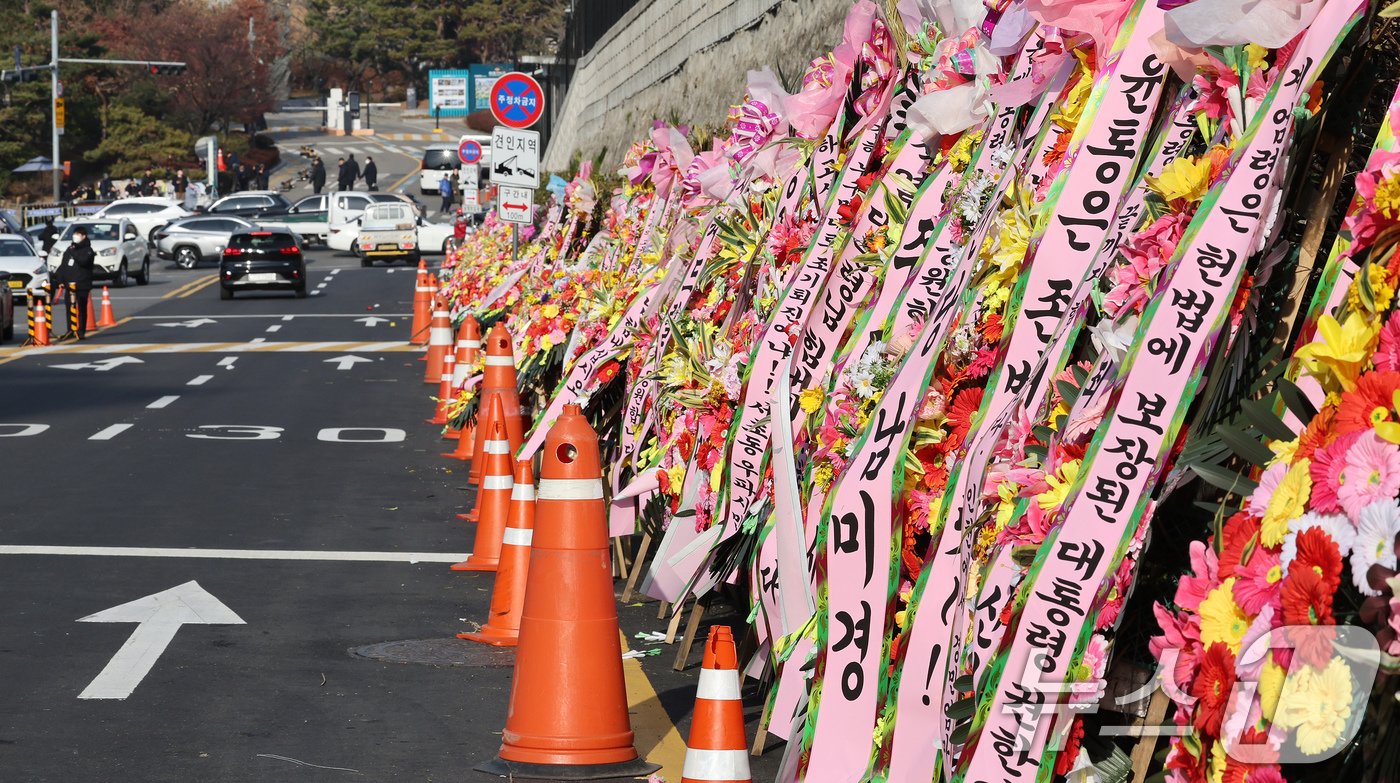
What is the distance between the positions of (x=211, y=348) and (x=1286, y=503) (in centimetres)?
2467

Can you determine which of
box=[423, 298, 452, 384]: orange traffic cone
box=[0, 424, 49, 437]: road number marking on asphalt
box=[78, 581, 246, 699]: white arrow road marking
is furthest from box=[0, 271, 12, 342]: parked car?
box=[78, 581, 246, 699]: white arrow road marking

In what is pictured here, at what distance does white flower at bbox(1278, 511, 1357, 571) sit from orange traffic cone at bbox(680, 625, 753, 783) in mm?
1707

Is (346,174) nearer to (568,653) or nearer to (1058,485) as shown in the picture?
(568,653)

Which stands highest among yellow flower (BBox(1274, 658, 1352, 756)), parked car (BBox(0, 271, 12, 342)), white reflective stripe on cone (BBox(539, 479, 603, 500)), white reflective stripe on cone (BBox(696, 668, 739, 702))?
yellow flower (BBox(1274, 658, 1352, 756))

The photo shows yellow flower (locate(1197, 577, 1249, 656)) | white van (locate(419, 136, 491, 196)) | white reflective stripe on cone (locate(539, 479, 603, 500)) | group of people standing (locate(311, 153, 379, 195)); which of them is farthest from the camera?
white van (locate(419, 136, 491, 196))

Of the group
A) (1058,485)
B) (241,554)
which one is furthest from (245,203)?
(1058,485)

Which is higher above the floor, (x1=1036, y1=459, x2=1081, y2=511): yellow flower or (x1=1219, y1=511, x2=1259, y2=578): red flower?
(x1=1219, y1=511, x2=1259, y2=578): red flower

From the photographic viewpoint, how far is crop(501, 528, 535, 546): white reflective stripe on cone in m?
8.24

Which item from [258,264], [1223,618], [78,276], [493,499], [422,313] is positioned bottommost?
[258,264]

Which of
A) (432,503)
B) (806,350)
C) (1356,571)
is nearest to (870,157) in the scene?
(806,350)

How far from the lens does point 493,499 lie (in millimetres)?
9859

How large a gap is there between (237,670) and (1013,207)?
12.2 ft

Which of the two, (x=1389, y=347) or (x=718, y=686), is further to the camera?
(x=718, y=686)

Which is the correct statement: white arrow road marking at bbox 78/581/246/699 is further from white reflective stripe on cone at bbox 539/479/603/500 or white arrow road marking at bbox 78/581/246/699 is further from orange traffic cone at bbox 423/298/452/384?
orange traffic cone at bbox 423/298/452/384
